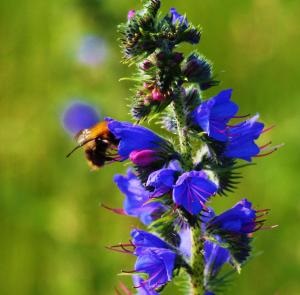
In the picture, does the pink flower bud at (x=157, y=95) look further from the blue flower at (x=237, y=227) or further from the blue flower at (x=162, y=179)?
the blue flower at (x=237, y=227)

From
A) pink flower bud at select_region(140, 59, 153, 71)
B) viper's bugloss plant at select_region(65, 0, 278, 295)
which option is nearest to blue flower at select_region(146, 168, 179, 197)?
viper's bugloss plant at select_region(65, 0, 278, 295)

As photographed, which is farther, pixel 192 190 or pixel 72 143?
→ pixel 72 143

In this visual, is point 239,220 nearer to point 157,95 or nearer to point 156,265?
point 156,265

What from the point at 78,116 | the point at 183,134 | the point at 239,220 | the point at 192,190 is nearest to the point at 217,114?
the point at 183,134

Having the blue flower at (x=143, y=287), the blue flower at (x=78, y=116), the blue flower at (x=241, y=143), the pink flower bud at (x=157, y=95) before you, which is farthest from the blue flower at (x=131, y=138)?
the blue flower at (x=78, y=116)

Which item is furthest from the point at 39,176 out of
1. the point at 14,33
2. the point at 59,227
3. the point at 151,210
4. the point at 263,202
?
the point at 151,210

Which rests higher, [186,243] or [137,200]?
[137,200]

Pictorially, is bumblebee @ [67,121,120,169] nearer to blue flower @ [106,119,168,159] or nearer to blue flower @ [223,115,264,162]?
blue flower @ [106,119,168,159]
